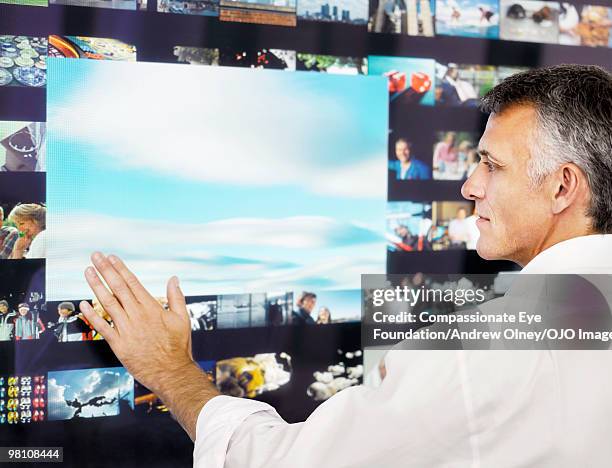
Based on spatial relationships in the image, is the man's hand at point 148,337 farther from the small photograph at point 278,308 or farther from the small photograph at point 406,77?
the small photograph at point 406,77

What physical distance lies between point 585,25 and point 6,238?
1586mm

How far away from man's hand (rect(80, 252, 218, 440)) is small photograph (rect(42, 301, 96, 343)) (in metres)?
0.13

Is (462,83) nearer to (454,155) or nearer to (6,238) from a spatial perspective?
(454,155)

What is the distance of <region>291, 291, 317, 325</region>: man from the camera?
1.70m

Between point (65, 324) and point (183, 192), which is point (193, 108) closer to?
point (183, 192)

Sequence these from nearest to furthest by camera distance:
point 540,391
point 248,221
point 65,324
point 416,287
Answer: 1. point 540,391
2. point 65,324
3. point 248,221
4. point 416,287

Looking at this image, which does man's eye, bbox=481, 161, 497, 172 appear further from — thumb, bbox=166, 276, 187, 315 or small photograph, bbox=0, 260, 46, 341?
small photograph, bbox=0, 260, 46, 341

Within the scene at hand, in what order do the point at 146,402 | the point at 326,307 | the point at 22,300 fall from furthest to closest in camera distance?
the point at 326,307
the point at 146,402
the point at 22,300

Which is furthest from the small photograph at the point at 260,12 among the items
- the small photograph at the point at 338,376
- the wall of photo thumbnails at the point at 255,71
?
the small photograph at the point at 338,376

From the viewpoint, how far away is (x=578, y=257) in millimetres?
1176

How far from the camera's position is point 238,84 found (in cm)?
163

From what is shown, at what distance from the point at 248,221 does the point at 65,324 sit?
471 mm

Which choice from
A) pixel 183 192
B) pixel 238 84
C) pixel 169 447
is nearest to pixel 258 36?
pixel 238 84

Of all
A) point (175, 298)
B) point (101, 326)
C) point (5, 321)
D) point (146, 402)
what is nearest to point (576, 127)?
point (175, 298)
